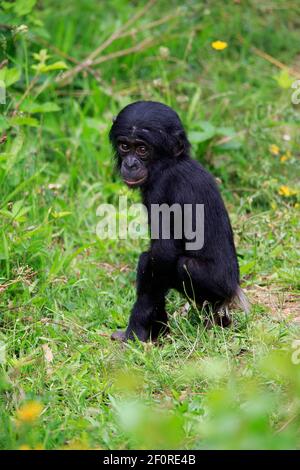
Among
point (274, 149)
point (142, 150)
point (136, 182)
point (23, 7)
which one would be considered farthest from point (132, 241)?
point (23, 7)

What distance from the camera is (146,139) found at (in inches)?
205

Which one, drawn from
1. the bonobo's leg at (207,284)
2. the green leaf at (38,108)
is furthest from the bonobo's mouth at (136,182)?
the green leaf at (38,108)

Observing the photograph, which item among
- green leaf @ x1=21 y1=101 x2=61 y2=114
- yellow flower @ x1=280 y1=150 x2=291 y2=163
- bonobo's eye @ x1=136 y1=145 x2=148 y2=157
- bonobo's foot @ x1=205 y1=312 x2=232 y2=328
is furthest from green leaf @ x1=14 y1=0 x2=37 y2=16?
bonobo's foot @ x1=205 y1=312 x2=232 y2=328

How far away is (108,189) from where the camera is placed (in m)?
6.93

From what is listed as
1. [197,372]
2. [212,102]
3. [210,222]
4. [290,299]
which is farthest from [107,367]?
[212,102]

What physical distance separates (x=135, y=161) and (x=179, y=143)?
32cm

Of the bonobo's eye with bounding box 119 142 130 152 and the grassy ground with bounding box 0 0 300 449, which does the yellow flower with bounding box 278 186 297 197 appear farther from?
the bonobo's eye with bounding box 119 142 130 152

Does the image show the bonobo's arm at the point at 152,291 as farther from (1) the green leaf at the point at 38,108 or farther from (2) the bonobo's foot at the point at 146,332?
(1) the green leaf at the point at 38,108

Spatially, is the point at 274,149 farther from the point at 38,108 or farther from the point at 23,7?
the point at 23,7

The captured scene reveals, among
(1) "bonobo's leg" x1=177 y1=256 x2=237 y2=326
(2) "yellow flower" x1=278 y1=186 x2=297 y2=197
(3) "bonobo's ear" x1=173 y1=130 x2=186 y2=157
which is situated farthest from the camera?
(2) "yellow flower" x1=278 y1=186 x2=297 y2=197

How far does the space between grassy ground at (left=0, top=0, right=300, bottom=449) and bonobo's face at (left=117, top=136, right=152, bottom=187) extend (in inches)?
26.0

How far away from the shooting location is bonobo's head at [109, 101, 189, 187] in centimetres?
520
